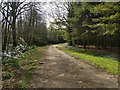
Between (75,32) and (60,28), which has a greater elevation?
(60,28)

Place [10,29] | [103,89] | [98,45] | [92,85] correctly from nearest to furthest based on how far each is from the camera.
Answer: [103,89], [92,85], [10,29], [98,45]

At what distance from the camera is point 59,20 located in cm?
2039

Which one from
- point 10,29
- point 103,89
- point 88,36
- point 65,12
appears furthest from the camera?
point 65,12

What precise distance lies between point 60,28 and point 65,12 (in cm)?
357

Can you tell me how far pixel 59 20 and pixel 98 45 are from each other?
9698mm

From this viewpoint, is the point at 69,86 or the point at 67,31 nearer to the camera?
the point at 69,86

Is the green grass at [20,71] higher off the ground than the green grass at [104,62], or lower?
higher

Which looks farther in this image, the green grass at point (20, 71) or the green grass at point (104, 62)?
the green grass at point (104, 62)

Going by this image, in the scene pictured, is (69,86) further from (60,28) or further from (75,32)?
(60,28)

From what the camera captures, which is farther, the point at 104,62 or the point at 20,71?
the point at 104,62

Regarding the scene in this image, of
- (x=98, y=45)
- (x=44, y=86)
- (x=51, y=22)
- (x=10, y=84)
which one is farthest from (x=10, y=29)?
(x=98, y=45)

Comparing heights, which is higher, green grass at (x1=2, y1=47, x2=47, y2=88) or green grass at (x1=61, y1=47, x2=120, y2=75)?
green grass at (x1=2, y1=47, x2=47, y2=88)

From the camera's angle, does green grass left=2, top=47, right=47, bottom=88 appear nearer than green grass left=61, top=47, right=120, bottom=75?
Yes

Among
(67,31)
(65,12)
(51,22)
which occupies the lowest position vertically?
(67,31)
